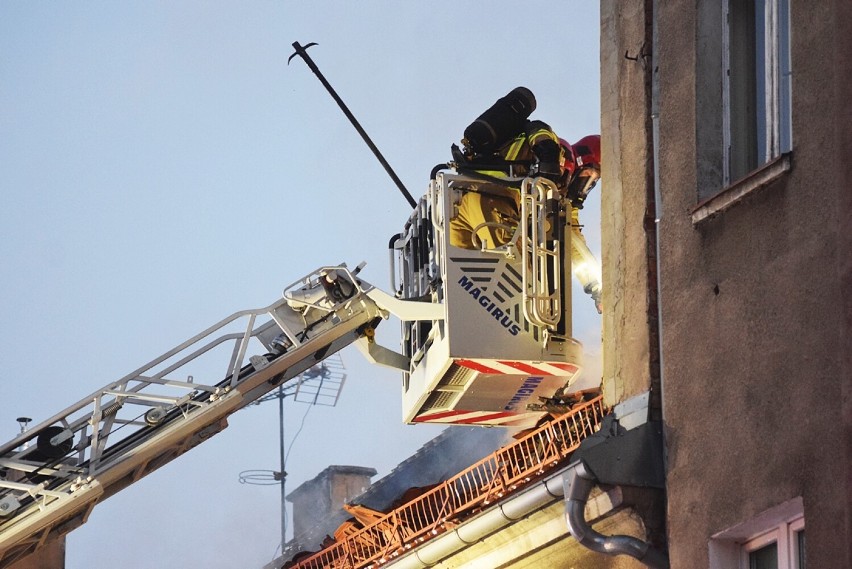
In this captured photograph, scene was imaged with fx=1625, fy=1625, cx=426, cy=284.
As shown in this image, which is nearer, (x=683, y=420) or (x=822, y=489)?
(x=822, y=489)

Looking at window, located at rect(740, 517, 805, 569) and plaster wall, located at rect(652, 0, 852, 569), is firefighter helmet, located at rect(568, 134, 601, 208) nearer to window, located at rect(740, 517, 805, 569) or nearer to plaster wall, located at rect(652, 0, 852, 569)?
plaster wall, located at rect(652, 0, 852, 569)

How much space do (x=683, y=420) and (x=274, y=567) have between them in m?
17.9

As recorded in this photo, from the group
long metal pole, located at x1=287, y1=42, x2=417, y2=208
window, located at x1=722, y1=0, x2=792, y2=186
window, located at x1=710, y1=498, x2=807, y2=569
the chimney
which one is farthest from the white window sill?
the chimney

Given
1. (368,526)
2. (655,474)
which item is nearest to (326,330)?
(368,526)

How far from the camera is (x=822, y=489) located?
8266 millimetres

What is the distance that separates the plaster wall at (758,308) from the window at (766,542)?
0.07 metres

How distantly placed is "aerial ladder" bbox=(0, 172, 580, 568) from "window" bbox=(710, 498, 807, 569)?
4074 mm

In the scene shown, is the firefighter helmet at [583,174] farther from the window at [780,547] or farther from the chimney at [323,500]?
the chimney at [323,500]

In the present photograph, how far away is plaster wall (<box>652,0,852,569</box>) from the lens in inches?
329

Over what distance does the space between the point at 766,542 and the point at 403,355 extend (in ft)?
21.0

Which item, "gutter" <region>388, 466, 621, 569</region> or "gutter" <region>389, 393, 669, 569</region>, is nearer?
"gutter" <region>389, 393, 669, 569</region>

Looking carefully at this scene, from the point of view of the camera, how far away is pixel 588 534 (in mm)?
10594

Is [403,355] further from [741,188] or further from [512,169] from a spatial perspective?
[741,188]

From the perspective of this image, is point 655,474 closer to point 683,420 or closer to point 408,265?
point 683,420
